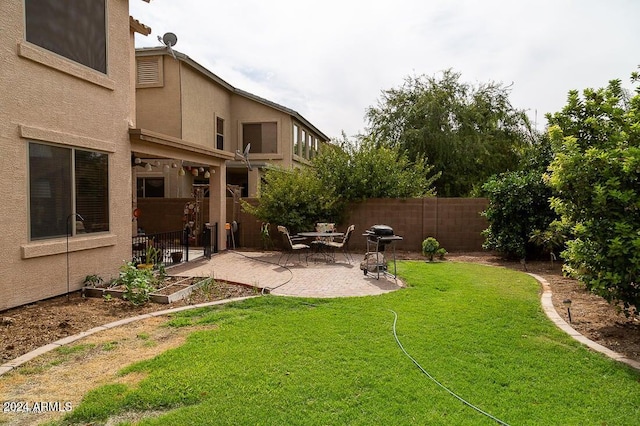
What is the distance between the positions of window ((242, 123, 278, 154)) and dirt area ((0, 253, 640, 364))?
539 inches

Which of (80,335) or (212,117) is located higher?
(212,117)

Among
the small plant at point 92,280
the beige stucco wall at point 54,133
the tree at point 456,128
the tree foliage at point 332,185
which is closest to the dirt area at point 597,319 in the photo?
the tree foliage at point 332,185

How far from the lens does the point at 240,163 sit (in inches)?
810

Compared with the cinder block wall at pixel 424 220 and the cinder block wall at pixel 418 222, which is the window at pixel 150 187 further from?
the cinder block wall at pixel 424 220

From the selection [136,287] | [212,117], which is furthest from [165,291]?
[212,117]

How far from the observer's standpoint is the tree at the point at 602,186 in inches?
204

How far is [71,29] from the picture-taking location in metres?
7.55

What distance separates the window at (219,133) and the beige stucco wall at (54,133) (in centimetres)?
1083

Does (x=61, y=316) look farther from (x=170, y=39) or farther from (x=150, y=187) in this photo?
(x=150, y=187)

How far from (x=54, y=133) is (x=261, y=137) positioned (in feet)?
48.0

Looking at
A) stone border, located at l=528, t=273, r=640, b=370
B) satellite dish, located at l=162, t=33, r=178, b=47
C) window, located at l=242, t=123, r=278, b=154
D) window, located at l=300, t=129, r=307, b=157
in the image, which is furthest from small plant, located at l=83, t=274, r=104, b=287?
window, located at l=300, t=129, r=307, b=157

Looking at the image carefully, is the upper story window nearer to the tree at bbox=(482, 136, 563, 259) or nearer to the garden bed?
the garden bed

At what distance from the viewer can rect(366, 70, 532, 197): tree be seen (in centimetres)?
2180

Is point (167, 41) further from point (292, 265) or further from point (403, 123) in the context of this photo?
point (403, 123)
